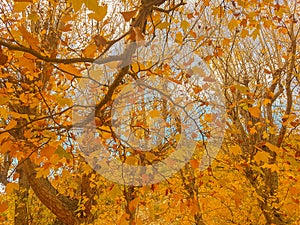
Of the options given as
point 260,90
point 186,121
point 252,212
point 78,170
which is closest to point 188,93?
point 186,121

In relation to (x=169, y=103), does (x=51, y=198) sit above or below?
below

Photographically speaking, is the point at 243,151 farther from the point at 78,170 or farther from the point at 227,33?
the point at 78,170

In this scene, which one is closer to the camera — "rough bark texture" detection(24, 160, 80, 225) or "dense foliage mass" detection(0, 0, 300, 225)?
"dense foliage mass" detection(0, 0, 300, 225)

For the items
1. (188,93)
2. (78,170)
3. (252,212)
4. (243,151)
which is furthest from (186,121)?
(252,212)

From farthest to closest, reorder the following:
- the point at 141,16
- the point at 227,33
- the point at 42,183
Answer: the point at 227,33 → the point at 42,183 → the point at 141,16

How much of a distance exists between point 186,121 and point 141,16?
157 inches

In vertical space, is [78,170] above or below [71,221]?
above

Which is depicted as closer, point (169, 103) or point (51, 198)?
point (51, 198)

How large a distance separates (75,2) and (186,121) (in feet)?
14.5

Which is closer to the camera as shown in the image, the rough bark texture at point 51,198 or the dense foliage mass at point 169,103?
the dense foliage mass at point 169,103

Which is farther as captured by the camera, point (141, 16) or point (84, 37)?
point (84, 37)

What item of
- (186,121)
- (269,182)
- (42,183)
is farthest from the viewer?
(186,121)

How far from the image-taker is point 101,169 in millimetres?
5547

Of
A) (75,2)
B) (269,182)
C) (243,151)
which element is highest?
(75,2)
